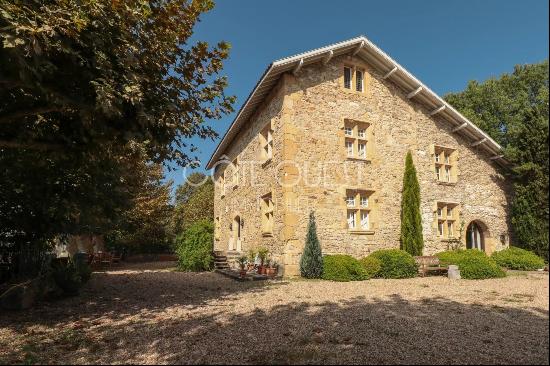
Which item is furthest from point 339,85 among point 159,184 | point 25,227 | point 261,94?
point 159,184

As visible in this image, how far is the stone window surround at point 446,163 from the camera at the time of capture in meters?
16.4

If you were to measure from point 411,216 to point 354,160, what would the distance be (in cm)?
313

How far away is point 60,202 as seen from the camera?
8352 mm

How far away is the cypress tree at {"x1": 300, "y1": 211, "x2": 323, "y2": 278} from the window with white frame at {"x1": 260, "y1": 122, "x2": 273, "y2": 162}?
148 inches

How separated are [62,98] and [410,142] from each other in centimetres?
1357

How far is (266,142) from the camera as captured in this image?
15.6 metres

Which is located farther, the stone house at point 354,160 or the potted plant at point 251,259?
the potted plant at point 251,259

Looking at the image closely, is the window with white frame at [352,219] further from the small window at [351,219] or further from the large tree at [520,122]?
the large tree at [520,122]

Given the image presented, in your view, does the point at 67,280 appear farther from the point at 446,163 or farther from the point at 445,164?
the point at 446,163

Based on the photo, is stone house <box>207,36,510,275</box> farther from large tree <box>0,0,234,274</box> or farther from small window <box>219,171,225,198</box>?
large tree <box>0,0,234,274</box>

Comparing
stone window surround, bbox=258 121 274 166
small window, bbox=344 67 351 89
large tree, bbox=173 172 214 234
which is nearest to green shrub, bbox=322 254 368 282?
stone window surround, bbox=258 121 274 166

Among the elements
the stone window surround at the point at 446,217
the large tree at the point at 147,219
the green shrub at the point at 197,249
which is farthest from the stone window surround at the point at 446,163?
the large tree at the point at 147,219

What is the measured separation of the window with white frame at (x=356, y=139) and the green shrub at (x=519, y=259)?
7.14 m

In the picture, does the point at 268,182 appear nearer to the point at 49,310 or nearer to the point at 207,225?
the point at 207,225
